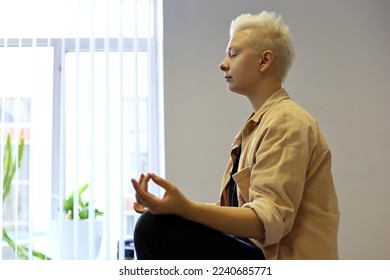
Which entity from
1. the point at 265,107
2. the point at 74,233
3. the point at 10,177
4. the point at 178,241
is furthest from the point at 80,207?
the point at 178,241

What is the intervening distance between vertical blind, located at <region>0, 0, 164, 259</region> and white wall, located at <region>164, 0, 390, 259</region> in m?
0.13

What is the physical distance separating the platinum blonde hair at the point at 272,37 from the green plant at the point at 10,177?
5.30 feet

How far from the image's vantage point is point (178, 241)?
38.8 inches

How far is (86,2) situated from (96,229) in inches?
48.8

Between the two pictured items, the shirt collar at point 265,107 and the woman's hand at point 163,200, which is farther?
the shirt collar at point 265,107

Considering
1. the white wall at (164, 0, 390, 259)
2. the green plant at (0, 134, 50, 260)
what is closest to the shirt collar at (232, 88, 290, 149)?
the white wall at (164, 0, 390, 259)

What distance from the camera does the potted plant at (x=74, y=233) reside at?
245 cm

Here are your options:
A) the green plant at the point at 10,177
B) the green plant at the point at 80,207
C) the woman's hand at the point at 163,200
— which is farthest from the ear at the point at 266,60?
the green plant at the point at 10,177

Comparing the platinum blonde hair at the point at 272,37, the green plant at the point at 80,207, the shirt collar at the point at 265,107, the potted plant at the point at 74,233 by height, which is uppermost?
the platinum blonde hair at the point at 272,37

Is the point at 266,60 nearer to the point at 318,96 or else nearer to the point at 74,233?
the point at 318,96

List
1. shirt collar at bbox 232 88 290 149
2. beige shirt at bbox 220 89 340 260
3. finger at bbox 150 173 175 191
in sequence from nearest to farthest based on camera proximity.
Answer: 1. finger at bbox 150 173 175 191
2. beige shirt at bbox 220 89 340 260
3. shirt collar at bbox 232 88 290 149

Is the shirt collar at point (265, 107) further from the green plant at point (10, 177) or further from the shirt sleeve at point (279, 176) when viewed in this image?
the green plant at point (10, 177)

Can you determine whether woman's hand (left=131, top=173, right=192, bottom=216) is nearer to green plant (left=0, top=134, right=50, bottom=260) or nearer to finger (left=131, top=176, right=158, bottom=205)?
finger (left=131, top=176, right=158, bottom=205)

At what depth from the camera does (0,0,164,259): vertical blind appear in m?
2.47
